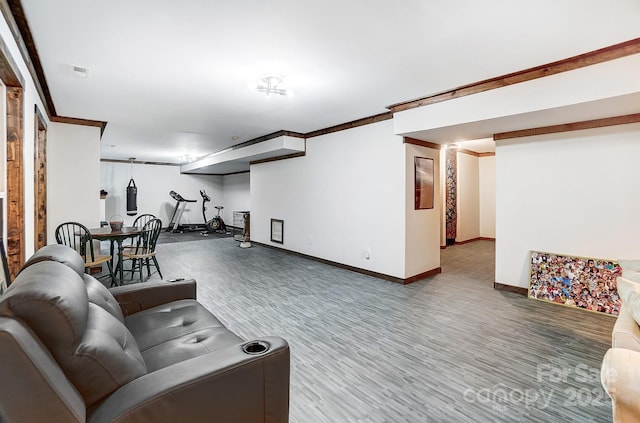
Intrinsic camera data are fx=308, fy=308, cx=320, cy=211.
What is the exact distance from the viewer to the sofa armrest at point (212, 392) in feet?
3.48

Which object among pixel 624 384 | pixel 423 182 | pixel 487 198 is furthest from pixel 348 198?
pixel 487 198

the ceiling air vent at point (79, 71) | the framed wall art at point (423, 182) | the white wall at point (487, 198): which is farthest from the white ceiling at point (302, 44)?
the white wall at point (487, 198)

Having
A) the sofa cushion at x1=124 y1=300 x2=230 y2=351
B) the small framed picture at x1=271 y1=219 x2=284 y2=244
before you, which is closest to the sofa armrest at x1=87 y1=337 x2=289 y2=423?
the sofa cushion at x1=124 y1=300 x2=230 y2=351

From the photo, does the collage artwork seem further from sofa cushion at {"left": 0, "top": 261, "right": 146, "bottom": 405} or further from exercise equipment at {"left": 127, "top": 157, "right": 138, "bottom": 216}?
exercise equipment at {"left": 127, "top": 157, "right": 138, "bottom": 216}

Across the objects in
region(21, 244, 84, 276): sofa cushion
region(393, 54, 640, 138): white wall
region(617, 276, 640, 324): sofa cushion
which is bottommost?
region(617, 276, 640, 324): sofa cushion

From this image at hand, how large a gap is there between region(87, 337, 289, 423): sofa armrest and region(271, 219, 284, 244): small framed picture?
18.6ft

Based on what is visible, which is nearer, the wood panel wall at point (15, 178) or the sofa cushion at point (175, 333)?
the sofa cushion at point (175, 333)

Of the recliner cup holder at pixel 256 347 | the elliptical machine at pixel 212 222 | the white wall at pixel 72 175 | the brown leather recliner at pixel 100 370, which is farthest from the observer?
the elliptical machine at pixel 212 222

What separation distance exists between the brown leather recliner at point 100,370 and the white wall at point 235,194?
945 cm

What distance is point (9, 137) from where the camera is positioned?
254 cm

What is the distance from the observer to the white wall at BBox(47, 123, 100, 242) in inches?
192

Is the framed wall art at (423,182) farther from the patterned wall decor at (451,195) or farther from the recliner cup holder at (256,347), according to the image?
the recliner cup holder at (256,347)

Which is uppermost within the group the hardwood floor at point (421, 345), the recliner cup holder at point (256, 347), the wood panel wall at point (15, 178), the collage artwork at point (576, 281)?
the wood panel wall at point (15, 178)

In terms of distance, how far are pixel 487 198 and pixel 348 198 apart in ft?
17.9
